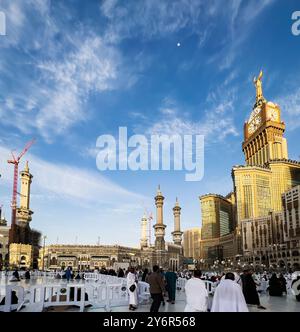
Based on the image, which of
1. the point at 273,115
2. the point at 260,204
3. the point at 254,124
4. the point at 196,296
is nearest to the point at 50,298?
the point at 196,296

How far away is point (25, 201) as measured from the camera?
147 m

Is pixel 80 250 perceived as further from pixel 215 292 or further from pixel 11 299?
pixel 215 292

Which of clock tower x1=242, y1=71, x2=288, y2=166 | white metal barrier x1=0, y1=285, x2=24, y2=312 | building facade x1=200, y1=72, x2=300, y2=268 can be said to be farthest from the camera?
clock tower x1=242, y1=71, x2=288, y2=166

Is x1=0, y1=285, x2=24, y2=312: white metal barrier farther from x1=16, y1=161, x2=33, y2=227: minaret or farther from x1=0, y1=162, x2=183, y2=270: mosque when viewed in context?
x1=16, y1=161, x2=33, y2=227: minaret

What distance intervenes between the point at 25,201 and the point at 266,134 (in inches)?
4342

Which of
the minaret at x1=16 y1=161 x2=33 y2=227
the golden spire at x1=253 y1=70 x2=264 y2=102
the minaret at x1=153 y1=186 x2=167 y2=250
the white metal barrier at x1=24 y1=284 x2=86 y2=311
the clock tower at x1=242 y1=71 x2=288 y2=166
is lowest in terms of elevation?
the white metal barrier at x1=24 y1=284 x2=86 y2=311

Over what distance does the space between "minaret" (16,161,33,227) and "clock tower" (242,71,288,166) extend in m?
104

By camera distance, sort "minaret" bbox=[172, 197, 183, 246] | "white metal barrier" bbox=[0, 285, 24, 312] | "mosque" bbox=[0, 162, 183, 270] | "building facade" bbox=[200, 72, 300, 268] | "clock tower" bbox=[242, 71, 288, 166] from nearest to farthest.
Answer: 1. "white metal barrier" bbox=[0, 285, 24, 312]
2. "building facade" bbox=[200, 72, 300, 268]
3. "mosque" bbox=[0, 162, 183, 270]
4. "minaret" bbox=[172, 197, 183, 246]
5. "clock tower" bbox=[242, 71, 288, 166]

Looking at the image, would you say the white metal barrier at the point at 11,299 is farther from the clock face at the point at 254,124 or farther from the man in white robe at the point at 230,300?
the clock face at the point at 254,124

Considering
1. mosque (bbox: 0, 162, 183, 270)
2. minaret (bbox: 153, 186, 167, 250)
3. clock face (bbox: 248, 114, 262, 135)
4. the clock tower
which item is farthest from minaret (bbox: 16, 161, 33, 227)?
clock face (bbox: 248, 114, 262, 135)

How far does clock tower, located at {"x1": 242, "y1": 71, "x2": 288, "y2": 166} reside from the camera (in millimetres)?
Answer: 166250

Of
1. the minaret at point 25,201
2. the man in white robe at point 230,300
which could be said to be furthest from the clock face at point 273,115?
the man in white robe at point 230,300

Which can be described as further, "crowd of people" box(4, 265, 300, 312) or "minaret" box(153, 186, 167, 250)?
"minaret" box(153, 186, 167, 250)

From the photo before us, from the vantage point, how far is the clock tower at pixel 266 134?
166 m
